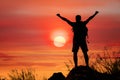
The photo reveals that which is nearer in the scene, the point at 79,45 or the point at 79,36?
the point at 79,36

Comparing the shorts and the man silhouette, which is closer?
the man silhouette

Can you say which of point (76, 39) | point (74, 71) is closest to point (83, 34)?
point (76, 39)

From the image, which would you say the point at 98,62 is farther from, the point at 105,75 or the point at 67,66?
the point at 105,75

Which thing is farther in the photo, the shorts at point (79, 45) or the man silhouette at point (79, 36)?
the shorts at point (79, 45)

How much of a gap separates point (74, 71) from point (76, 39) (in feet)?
7.17

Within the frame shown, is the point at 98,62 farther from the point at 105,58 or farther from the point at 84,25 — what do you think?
the point at 84,25

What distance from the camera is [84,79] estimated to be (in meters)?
25.5

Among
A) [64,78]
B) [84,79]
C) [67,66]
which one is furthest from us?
[67,66]

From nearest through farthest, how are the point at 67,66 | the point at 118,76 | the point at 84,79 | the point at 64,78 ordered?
the point at 84,79
the point at 118,76
the point at 64,78
the point at 67,66

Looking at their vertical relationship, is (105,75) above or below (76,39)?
below

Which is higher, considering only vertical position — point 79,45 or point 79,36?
point 79,36

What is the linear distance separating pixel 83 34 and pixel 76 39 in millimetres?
593

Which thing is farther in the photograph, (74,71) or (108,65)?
(108,65)

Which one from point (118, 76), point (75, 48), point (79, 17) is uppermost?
point (79, 17)
